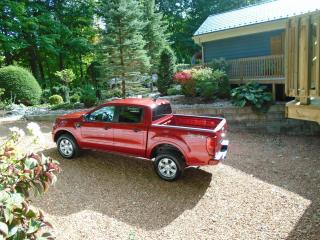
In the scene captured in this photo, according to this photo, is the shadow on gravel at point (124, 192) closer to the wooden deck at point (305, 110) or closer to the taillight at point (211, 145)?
the taillight at point (211, 145)

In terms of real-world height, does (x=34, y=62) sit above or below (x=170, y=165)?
above

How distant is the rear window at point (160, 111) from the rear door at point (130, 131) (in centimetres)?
27

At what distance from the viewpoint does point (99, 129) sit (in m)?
7.36

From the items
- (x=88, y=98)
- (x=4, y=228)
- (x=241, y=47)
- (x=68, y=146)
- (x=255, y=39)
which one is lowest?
(x=68, y=146)

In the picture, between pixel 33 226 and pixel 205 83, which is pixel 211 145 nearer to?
pixel 33 226

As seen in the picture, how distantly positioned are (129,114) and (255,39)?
36.5 ft

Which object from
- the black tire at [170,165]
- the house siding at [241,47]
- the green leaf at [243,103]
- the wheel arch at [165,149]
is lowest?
the black tire at [170,165]

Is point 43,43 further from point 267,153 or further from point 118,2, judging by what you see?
point 267,153

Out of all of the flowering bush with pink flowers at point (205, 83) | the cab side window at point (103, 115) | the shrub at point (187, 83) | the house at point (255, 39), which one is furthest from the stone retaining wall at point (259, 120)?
the cab side window at point (103, 115)

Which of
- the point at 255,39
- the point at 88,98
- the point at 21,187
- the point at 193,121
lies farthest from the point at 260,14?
the point at 21,187

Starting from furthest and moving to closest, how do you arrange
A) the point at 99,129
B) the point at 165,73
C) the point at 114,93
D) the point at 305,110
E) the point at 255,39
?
the point at 165,73 < the point at 114,93 < the point at 255,39 < the point at 99,129 < the point at 305,110

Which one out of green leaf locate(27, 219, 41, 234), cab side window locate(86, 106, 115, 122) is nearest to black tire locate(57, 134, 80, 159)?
cab side window locate(86, 106, 115, 122)

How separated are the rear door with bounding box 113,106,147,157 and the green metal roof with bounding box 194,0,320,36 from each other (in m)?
9.99

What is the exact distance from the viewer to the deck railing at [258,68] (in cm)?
1257
